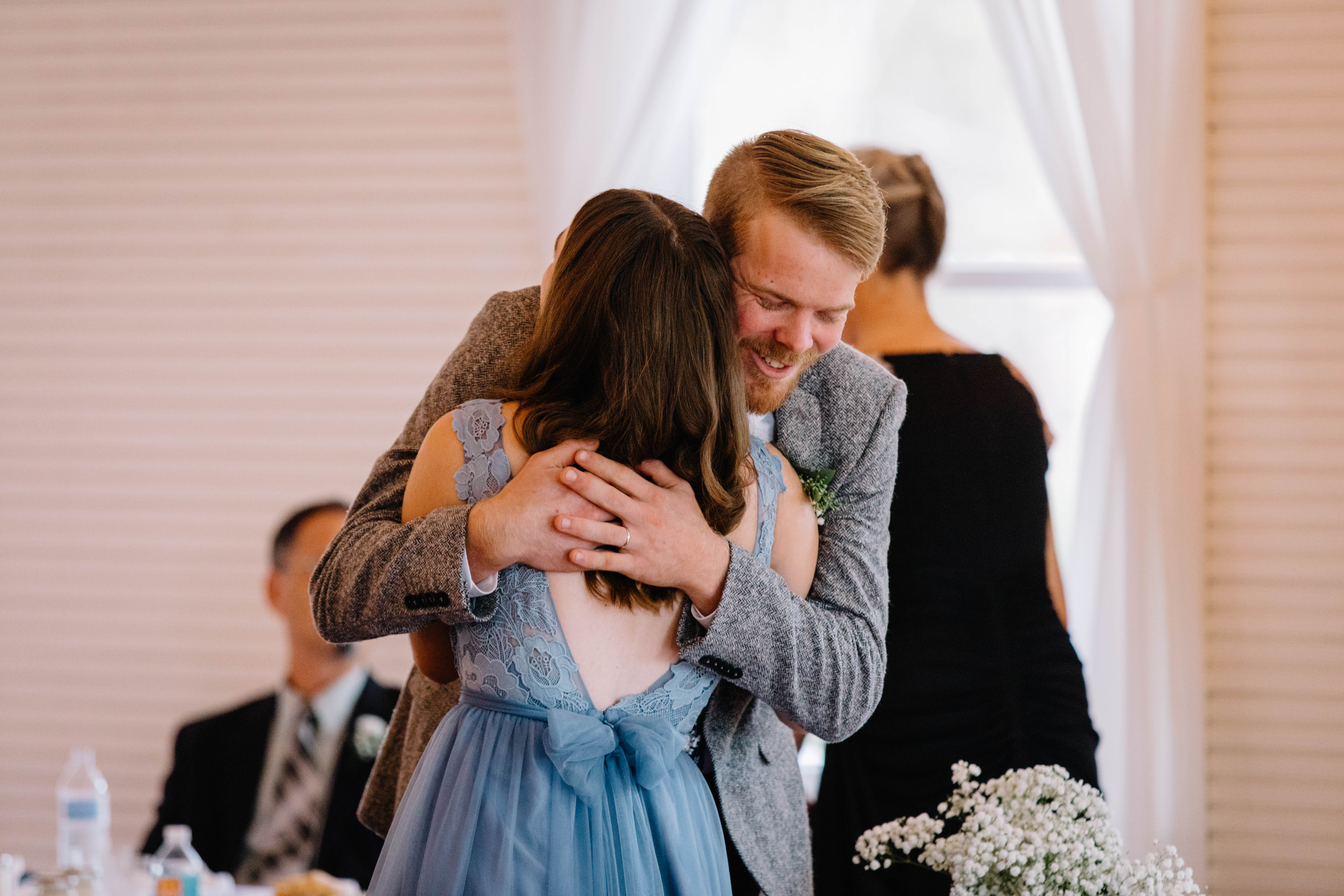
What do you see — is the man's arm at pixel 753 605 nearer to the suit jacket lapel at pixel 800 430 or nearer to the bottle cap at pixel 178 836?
the suit jacket lapel at pixel 800 430

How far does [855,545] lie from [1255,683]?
7.98 feet

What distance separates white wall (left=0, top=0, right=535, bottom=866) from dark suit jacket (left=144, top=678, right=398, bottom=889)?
56 cm

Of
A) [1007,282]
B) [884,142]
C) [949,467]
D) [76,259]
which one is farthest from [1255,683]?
[76,259]

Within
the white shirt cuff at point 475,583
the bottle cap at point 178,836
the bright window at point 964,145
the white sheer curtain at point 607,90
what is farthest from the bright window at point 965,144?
the white shirt cuff at point 475,583

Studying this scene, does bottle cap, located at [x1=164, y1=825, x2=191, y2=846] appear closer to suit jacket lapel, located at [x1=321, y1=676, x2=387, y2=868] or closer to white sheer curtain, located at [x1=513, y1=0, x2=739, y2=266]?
suit jacket lapel, located at [x1=321, y1=676, x2=387, y2=868]

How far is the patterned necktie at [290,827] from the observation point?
328 centimetres

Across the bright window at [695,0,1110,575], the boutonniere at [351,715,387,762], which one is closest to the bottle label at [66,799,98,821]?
the boutonniere at [351,715,387,762]

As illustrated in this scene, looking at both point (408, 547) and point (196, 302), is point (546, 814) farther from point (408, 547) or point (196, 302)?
point (196, 302)

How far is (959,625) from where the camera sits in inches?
98.0

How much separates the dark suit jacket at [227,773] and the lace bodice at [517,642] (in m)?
1.86

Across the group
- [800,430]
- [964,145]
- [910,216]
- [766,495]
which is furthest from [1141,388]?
[766,495]

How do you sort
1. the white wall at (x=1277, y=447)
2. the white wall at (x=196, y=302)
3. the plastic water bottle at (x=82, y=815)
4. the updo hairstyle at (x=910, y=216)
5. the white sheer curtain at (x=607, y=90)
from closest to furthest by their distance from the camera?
the updo hairstyle at (x=910, y=216) → the plastic water bottle at (x=82, y=815) → the white sheer curtain at (x=607, y=90) → the white wall at (x=1277, y=447) → the white wall at (x=196, y=302)

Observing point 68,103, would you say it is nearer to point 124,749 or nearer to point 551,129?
point 551,129

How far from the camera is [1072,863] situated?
1.35m
